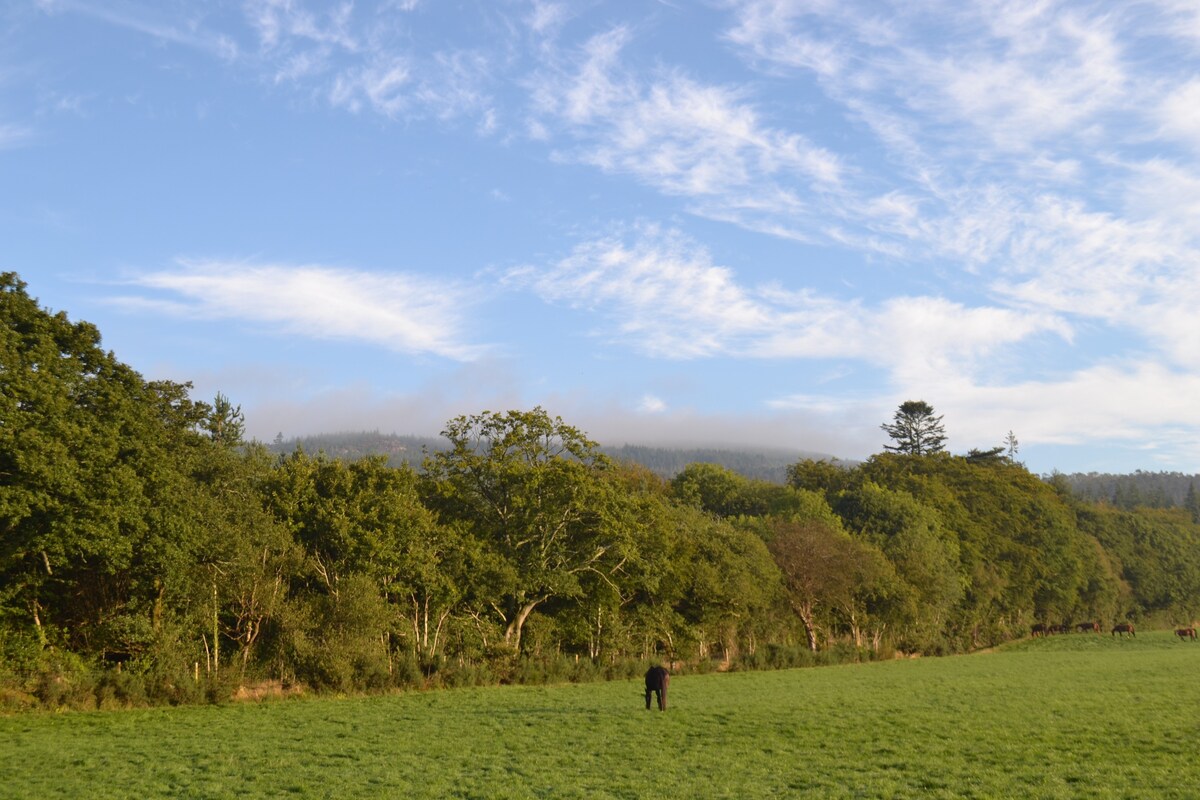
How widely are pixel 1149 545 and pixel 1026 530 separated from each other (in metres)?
32.9

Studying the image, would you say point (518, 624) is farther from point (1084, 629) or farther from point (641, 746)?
point (1084, 629)

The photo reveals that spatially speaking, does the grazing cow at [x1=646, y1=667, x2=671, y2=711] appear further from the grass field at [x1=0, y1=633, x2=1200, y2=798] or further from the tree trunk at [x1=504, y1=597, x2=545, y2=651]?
the tree trunk at [x1=504, y1=597, x2=545, y2=651]

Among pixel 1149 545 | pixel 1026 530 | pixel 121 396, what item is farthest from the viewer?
pixel 1149 545

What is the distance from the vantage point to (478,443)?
5303 centimetres

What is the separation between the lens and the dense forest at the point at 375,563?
102ft

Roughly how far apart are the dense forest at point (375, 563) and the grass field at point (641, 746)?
4.41 m

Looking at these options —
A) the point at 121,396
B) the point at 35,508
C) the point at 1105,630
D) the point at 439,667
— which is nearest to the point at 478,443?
the point at 439,667

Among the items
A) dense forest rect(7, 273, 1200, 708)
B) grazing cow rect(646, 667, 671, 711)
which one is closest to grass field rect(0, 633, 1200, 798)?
grazing cow rect(646, 667, 671, 711)

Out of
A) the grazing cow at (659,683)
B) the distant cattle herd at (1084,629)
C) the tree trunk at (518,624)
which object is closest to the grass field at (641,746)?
the grazing cow at (659,683)

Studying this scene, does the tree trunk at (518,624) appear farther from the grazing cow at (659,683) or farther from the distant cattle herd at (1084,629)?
the distant cattle herd at (1084,629)

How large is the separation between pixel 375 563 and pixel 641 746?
23068 millimetres

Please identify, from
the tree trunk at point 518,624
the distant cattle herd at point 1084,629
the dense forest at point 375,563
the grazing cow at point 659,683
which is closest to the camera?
the grazing cow at point 659,683

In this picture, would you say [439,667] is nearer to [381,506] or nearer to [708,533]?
[381,506]

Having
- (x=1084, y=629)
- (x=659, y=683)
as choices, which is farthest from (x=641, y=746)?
(x=1084, y=629)
